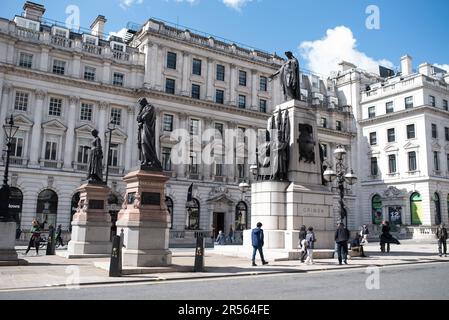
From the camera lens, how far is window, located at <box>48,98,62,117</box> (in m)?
38.6

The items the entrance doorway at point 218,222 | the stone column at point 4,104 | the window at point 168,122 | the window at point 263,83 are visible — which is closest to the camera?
the stone column at point 4,104

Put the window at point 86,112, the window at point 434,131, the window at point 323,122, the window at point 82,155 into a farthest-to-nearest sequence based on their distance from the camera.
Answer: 1. the window at point 323,122
2. the window at point 434,131
3. the window at point 86,112
4. the window at point 82,155

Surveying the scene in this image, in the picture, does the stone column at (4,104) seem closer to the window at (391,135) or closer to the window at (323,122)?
the window at (323,122)

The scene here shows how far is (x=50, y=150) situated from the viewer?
125 ft

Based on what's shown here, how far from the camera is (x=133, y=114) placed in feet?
139

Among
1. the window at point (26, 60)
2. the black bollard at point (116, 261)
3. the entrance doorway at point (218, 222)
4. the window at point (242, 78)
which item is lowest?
the black bollard at point (116, 261)

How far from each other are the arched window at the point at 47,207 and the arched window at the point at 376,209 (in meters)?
40.8

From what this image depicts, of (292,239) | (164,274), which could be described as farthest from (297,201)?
(164,274)

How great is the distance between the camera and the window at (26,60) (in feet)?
122

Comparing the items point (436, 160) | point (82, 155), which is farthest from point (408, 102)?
point (82, 155)

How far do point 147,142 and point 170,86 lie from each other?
105 ft

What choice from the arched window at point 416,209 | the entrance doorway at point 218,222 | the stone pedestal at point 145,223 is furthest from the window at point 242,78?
the stone pedestal at point 145,223

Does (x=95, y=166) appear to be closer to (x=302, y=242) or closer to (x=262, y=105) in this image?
(x=302, y=242)

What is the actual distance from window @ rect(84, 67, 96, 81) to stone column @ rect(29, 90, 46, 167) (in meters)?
4.56
